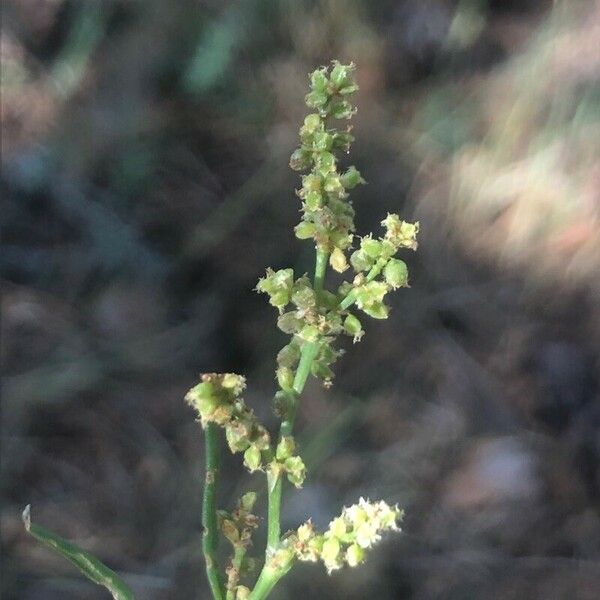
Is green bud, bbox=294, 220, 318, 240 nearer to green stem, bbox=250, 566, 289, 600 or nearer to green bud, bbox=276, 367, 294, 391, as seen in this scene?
green bud, bbox=276, 367, 294, 391

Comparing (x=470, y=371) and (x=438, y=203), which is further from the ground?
(x=438, y=203)

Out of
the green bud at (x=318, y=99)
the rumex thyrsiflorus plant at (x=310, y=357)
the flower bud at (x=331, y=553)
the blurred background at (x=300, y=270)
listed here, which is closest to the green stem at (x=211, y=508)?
the rumex thyrsiflorus plant at (x=310, y=357)

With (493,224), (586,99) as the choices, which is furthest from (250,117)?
(586,99)

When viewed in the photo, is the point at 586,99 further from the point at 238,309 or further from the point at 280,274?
the point at 280,274

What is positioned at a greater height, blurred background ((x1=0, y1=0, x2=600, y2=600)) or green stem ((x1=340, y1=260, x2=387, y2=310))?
blurred background ((x1=0, y1=0, x2=600, y2=600))

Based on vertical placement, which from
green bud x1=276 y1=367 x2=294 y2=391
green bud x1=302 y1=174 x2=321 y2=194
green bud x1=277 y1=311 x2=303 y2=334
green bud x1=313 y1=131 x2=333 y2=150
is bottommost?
green bud x1=276 y1=367 x2=294 y2=391

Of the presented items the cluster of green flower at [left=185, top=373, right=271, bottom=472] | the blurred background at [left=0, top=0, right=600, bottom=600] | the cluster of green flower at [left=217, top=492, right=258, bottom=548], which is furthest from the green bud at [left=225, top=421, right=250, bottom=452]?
the blurred background at [left=0, top=0, right=600, bottom=600]
